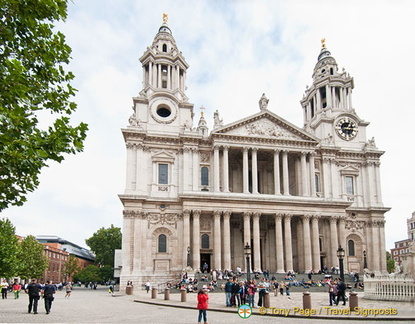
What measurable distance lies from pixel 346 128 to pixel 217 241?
25.1 m

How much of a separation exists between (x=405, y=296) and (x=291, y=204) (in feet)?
75.2

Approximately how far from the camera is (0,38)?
12406 mm

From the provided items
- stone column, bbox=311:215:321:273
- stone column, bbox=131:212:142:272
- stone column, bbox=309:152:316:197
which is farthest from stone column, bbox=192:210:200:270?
stone column, bbox=309:152:316:197

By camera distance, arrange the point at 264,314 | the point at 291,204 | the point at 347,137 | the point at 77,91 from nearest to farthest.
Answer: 1. the point at 77,91
2. the point at 264,314
3. the point at 291,204
4. the point at 347,137

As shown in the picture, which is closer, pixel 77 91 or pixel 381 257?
pixel 77 91

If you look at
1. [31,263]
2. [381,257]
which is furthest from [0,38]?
[31,263]

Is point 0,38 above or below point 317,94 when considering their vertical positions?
below

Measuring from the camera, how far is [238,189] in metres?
51.9

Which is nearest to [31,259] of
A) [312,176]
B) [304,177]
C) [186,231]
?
[186,231]

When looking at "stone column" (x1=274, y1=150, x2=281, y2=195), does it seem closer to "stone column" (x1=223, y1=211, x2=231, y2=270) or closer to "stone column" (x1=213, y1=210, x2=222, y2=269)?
"stone column" (x1=223, y1=211, x2=231, y2=270)

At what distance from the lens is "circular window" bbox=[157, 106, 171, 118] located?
51.7 m

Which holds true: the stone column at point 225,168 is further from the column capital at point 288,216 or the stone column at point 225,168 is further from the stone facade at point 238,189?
the column capital at point 288,216

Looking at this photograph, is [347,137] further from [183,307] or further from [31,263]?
[31,263]

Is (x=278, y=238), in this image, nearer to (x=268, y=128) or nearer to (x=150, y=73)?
(x=268, y=128)
